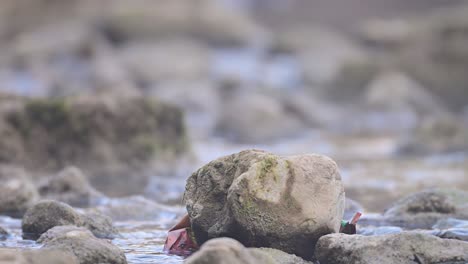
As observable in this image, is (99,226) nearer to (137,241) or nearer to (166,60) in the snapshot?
(137,241)

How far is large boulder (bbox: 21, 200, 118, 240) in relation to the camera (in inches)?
271

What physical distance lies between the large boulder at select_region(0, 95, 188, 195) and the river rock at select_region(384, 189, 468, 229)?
4.30m

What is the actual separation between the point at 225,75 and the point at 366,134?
945cm

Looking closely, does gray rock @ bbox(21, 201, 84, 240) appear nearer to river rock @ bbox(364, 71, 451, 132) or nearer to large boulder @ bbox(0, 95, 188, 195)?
large boulder @ bbox(0, 95, 188, 195)

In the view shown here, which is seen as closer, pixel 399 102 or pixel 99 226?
pixel 99 226

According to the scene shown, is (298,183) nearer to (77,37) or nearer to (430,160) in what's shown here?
(430,160)

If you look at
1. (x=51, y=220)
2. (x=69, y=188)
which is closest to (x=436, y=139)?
(x=69, y=188)

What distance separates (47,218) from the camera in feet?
22.7

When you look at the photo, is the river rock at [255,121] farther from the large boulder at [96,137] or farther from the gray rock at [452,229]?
the gray rock at [452,229]

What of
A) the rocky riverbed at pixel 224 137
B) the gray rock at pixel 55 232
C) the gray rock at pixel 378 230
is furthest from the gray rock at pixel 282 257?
the gray rock at pixel 378 230

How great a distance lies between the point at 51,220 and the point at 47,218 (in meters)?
0.04

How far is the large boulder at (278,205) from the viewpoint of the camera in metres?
5.85

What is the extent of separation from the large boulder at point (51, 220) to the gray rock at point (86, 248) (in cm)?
109

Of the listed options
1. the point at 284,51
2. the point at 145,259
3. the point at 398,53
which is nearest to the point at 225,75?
the point at 284,51
